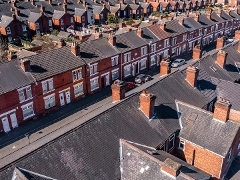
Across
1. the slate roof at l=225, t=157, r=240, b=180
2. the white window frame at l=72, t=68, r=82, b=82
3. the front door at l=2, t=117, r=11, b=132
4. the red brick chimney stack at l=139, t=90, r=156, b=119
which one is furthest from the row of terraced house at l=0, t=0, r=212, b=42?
the slate roof at l=225, t=157, r=240, b=180

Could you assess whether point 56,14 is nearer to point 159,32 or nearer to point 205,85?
point 159,32

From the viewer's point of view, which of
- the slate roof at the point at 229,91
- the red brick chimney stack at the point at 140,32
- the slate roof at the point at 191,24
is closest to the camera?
the slate roof at the point at 229,91

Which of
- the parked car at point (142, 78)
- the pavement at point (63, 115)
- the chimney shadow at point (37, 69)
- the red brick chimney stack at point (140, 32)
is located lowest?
the pavement at point (63, 115)

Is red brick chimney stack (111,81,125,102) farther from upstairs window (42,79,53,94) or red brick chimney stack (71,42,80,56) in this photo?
red brick chimney stack (71,42,80,56)

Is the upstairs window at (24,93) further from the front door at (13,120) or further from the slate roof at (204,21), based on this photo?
the slate roof at (204,21)

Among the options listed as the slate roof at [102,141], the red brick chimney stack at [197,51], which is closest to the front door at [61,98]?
the slate roof at [102,141]

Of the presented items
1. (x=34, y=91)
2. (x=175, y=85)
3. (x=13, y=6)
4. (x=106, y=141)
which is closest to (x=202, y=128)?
(x=175, y=85)

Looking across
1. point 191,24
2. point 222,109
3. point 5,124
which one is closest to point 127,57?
point 191,24
